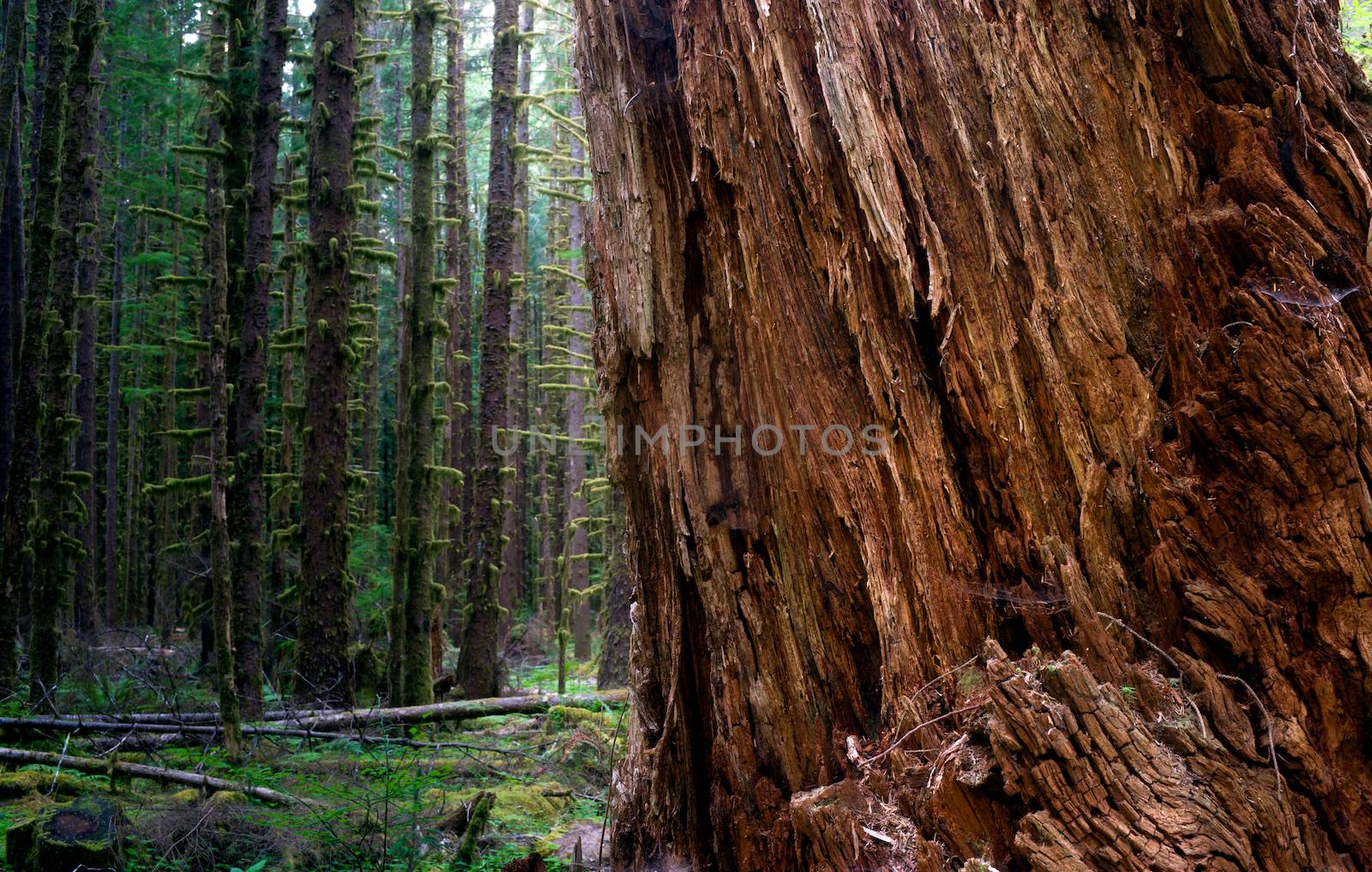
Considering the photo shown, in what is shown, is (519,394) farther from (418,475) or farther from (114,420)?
(418,475)

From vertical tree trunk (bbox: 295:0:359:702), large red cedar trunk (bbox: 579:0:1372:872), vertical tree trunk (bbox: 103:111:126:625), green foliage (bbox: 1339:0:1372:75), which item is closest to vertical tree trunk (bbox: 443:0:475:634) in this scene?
vertical tree trunk (bbox: 295:0:359:702)

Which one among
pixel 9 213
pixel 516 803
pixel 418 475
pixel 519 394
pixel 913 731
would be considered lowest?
pixel 516 803

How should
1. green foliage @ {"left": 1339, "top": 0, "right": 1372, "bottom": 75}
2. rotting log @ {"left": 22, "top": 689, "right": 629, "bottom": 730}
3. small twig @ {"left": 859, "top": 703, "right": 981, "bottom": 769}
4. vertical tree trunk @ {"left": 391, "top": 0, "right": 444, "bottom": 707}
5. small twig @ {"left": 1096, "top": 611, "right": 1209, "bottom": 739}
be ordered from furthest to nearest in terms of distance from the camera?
vertical tree trunk @ {"left": 391, "top": 0, "right": 444, "bottom": 707}, green foliage @ {"left": 1339, "top": 0, "right": 1372, "bottom": 75}, rotting log @ {"left": 22, "top": 689, "right": 629, "bottom": 730}, small twig @ {"left": 859, "top": 703, "right": 981, "bottom": 769}, small twig @ {"left": 1096, "top": 611, "right": 1209, "bottom": 739}

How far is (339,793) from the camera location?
6.09m

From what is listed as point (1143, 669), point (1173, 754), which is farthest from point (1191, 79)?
point (1173, 754)

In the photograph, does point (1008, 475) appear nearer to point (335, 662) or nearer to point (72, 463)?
point (335, 662)

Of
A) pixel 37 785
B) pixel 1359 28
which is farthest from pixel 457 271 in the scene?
pixel 1359 28

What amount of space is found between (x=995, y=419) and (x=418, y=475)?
26.5ft

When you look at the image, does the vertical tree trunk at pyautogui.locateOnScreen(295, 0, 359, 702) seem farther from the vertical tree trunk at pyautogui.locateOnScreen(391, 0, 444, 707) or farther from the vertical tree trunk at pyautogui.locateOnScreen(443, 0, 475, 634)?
the vertical tree trunk at pyautogui.locateOnScreen(443, 0, 475, 634)

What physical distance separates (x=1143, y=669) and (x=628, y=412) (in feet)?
8.15

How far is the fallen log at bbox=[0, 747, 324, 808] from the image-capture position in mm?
5832

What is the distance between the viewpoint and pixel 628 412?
14.3ft

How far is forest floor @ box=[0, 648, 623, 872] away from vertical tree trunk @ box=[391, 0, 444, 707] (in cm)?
98

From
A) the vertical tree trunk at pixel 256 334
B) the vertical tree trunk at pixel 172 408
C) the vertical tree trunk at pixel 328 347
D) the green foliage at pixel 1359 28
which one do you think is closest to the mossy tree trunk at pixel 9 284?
the vertical tree trunk at pixel 256 334
